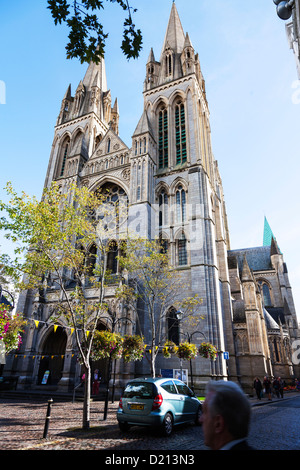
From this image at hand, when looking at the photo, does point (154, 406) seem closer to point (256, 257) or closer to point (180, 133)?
point (180, 133)

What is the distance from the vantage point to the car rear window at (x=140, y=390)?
7.89 metres

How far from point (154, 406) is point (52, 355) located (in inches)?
688

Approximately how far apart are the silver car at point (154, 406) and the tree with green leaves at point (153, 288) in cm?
725

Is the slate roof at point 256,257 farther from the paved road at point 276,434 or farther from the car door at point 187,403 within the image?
the car door at point 187,403

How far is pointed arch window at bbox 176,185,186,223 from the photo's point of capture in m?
24.8

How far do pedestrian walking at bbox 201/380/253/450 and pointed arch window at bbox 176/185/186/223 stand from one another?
2277cm

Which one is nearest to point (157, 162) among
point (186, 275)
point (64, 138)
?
point (186, 275)

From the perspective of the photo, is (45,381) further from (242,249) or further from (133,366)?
(242,249)

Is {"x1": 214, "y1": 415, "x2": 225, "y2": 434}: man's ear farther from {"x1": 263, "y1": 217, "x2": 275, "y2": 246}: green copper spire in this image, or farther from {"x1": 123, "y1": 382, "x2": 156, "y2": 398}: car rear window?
{"x1": 263, "y1": 217, "x2": 275, "y2": 246}: green copper spire

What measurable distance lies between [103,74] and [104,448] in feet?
157

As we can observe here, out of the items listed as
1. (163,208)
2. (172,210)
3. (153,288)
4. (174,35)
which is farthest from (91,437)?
(174,35)

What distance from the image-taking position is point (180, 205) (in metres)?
A: 25.2

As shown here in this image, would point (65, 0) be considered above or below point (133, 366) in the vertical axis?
above

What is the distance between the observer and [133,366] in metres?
18.3
